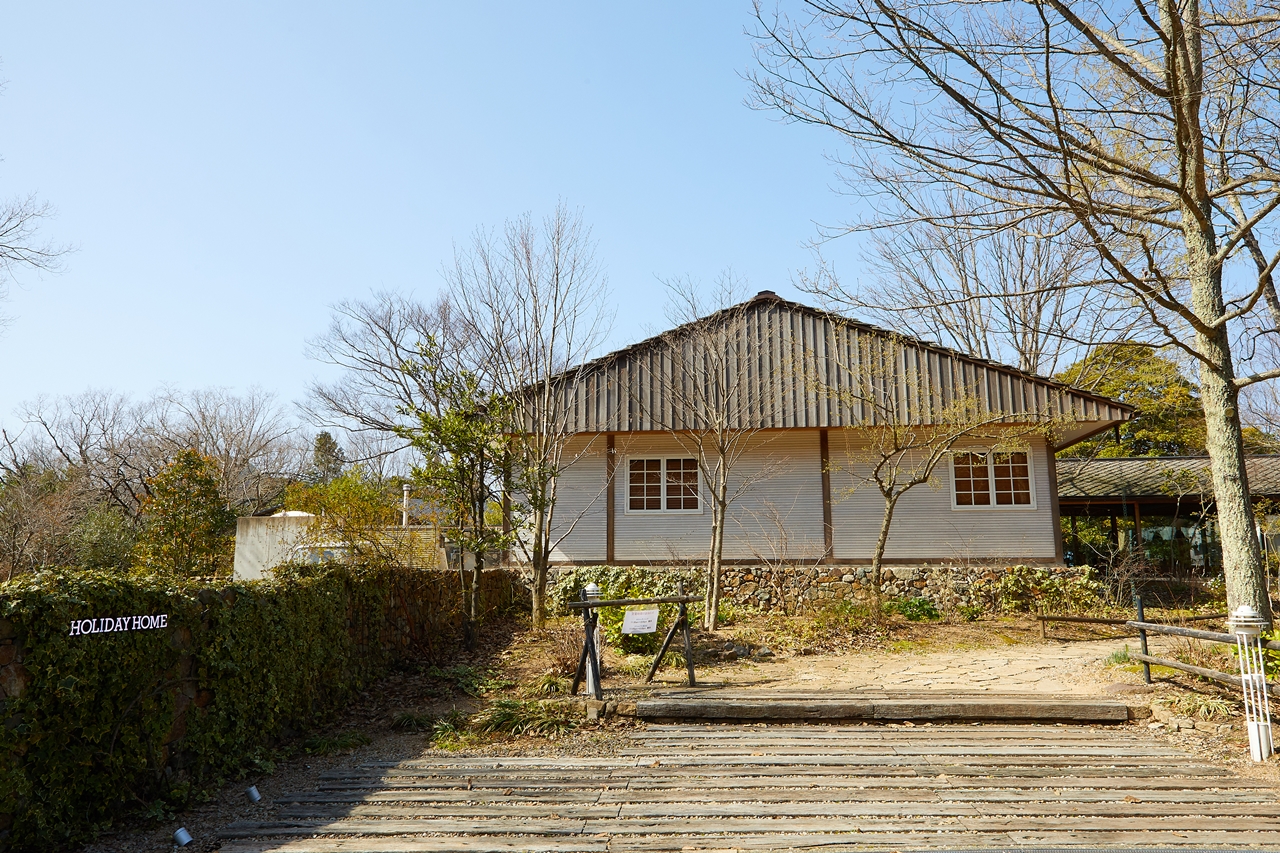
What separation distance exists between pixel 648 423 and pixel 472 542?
527 centimetres

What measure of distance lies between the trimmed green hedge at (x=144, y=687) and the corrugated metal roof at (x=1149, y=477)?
60.1 ft

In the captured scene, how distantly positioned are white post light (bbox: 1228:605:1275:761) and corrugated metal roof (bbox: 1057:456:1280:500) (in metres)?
13.5

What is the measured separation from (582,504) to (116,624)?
37.2ft

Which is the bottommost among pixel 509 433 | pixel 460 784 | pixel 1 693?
pixel 460 784

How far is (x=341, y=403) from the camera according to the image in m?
27.4

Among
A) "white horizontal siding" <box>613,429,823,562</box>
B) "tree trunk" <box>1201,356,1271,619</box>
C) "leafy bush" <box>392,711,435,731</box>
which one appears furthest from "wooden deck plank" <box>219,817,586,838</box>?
"white horizontal siding" <box>613,429,823,562</box>

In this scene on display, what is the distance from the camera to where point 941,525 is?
15.9 metres

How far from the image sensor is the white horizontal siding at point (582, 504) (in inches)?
639

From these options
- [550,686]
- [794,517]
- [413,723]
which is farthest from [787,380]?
[413,723]

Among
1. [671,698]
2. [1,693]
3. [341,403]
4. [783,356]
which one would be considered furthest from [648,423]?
[341,403]

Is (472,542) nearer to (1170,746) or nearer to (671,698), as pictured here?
(671,698)

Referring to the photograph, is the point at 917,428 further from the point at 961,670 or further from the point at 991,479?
the point at 961,670

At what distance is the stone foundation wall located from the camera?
15.2 metres

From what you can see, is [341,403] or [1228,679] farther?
[341,403]
